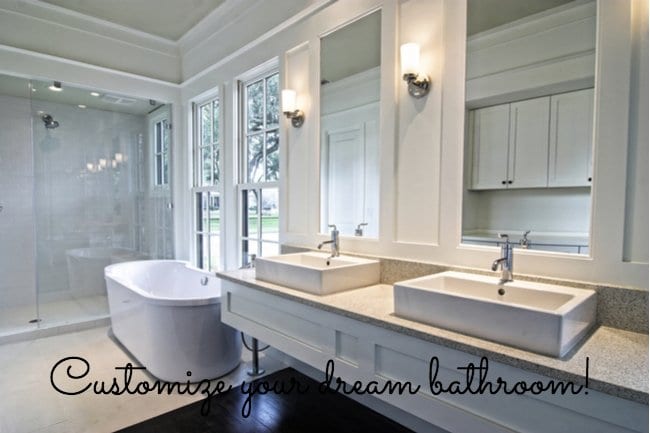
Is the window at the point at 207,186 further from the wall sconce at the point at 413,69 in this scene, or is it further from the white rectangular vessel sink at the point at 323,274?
the wall sconce at the point at 413,69

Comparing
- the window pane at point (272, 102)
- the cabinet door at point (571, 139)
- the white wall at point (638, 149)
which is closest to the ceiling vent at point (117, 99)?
the window pane at point (272, 102)

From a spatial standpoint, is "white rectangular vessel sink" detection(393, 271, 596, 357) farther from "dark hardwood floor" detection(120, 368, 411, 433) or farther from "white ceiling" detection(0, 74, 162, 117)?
"white ceiling" detection(0, 74, 162, 117)

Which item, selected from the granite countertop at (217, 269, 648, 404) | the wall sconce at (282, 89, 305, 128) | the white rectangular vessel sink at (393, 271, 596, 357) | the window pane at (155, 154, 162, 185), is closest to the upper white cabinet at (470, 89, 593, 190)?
the white rectangular vessel sink at (393, 271, 596, 357)

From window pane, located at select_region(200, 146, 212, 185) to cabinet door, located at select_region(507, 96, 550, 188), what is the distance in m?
3.04

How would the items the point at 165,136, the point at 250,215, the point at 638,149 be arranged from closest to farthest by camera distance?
1. the point at 638,149
2. the point at 250,215
3. the point at 165,136

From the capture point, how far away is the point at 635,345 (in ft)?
3.79

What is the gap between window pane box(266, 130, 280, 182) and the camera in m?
3.02

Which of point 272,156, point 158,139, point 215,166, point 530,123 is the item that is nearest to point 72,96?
point 158,139

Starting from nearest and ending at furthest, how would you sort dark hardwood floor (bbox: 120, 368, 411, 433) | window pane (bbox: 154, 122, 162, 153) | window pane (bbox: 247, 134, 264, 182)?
dark hardwood floor (bbox: 120, 368, 411, 433) < window pane (bbox: 247, 134, 264, 182) < window pane (bbox: 154, 122, 162, 153)

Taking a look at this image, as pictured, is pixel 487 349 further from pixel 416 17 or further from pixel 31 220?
pixel 31 220

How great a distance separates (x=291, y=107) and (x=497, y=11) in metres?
1.40

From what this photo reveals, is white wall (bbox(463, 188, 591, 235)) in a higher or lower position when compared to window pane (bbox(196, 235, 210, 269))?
higher

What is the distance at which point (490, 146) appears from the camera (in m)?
1.71

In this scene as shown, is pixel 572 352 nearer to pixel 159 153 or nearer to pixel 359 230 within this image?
pixel 359 230
